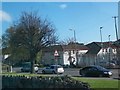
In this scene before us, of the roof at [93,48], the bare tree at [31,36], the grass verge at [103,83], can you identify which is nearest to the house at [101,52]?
the roof at [93,48]

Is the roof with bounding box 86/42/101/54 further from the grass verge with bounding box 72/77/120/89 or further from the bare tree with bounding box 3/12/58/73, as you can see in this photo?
the grass verge with bounding box 72/77/120/89

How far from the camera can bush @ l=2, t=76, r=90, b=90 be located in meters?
19.8

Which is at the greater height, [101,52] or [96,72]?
[101,52]

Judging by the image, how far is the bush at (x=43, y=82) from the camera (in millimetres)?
19770

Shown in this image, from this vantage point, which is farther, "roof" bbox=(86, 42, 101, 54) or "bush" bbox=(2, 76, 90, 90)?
"roof" bbox=(86, 42, 101, 54)

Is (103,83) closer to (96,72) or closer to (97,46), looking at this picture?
(96,72)

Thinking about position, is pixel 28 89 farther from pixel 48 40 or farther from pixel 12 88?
pixel 48 40

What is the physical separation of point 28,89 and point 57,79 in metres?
2.78

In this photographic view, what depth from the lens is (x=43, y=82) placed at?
21906 mm

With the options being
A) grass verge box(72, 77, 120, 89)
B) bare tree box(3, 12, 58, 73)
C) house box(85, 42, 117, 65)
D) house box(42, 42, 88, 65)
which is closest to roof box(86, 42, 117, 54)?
house box(85, 42, 117, 65)

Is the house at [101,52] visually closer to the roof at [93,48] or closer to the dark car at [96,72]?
the roof at [93,48]

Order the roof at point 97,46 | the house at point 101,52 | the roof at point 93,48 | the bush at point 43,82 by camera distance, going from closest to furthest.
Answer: the bush at point 43,82 → the house at point 101,52 → the roof at point 97,46 → the roof at point 93,48

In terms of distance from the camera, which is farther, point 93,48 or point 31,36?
point 93,48

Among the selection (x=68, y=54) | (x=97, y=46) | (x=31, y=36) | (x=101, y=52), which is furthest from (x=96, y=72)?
(x=97, y=46)
